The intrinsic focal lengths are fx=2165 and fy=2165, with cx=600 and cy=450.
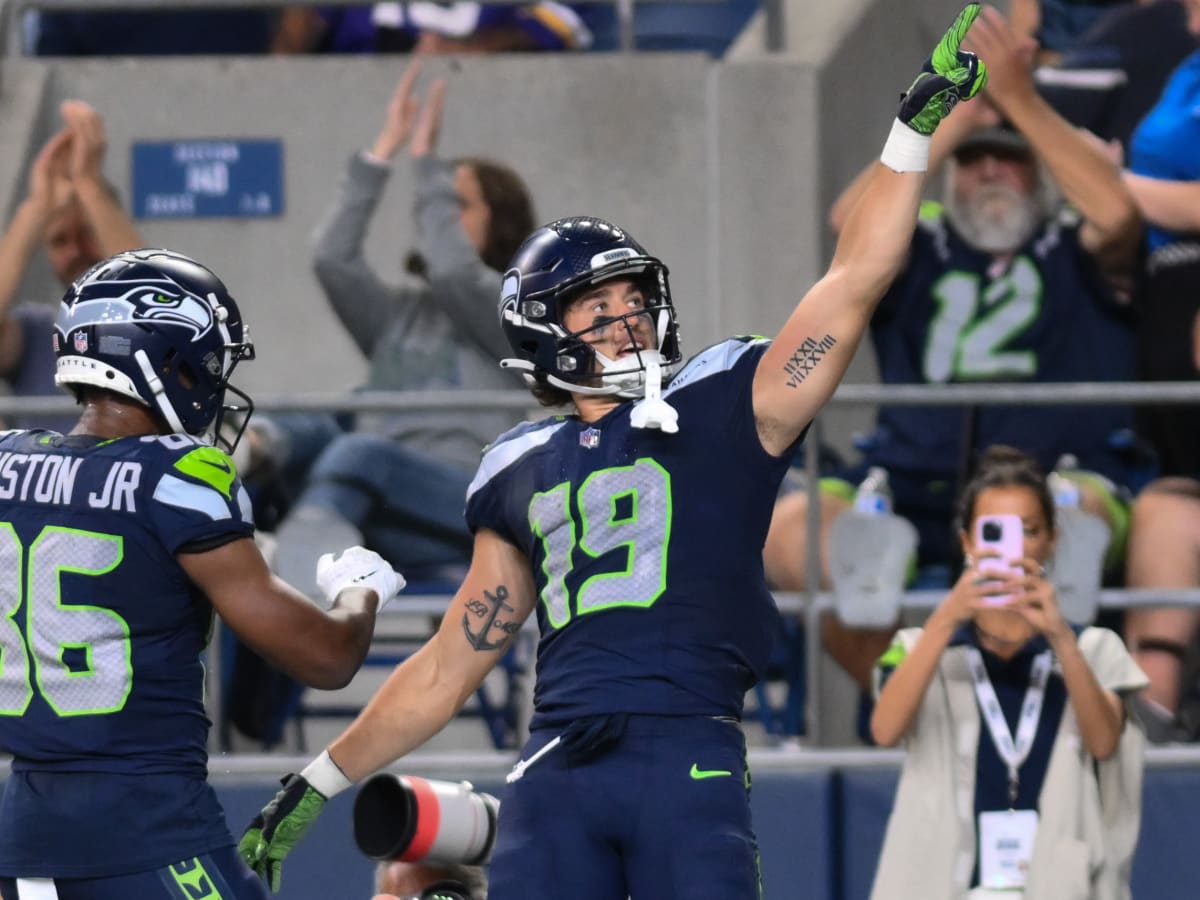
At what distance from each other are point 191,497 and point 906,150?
1483 millimetres

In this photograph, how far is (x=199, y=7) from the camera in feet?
27.5

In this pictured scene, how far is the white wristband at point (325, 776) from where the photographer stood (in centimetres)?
448

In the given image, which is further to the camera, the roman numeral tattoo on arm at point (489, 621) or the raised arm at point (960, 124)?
the raised arm at point (960, 124)

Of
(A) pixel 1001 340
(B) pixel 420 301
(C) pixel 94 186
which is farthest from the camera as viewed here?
(C) pixel 94 186

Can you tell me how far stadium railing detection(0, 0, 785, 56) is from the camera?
816 centimetres

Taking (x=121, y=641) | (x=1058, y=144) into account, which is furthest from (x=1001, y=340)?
(x=121, y=641)

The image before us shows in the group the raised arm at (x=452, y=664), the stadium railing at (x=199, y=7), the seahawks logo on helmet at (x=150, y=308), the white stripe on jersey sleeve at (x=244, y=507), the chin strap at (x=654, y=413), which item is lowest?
the raised arm at (x=452, y=664)

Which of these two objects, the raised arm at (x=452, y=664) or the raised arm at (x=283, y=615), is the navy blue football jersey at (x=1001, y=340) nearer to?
the raised arm at (x=452, y=664)

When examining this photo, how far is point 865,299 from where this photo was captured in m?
4.12

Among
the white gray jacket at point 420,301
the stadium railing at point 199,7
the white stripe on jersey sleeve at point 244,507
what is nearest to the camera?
the white stripe on jersey sleeve at point 244,507

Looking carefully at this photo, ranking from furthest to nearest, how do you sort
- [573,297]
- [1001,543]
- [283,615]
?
[1001,543] → [573,297] → [283,615]

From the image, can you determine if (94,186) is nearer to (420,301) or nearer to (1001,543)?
(420,301)

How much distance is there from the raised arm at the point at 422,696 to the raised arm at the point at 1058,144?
2.81 metres

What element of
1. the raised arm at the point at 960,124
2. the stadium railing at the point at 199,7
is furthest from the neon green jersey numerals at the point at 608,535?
the stadium railing at the point at 199,7
